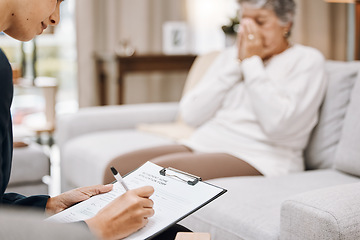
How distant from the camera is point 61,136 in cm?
246

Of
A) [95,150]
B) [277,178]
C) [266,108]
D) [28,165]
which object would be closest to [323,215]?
[277,178]

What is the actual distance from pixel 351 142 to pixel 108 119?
4.00ft

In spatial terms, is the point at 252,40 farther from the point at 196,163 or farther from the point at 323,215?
the point at 323,215

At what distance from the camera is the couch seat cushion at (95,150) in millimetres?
1987

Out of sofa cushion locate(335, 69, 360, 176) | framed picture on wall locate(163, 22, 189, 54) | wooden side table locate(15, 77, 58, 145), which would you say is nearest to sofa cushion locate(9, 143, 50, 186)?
sofa cushion locate(335, 69, 360, 176)

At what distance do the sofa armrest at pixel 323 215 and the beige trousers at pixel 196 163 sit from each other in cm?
51

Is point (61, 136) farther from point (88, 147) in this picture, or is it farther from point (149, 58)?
point (149, 58)

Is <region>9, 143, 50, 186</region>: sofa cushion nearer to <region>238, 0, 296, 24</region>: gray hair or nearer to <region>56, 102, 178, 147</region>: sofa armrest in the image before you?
<region>56, 102, 178, 147</region>: sofa armrest

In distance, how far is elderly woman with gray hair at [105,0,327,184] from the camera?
5.70ft

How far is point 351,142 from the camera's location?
1.62 meters

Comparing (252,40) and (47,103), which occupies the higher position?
(252,40)

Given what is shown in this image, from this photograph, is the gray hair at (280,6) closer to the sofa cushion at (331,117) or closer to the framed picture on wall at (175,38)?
the sofa cushion at (331,117)

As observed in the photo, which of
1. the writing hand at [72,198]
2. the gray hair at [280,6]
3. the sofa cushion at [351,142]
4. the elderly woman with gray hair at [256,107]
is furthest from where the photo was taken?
the gray hair at [280,6]

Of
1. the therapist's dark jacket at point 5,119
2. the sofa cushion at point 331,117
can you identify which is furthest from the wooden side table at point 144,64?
the therapist's dark jacket at point 5,119
